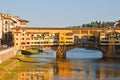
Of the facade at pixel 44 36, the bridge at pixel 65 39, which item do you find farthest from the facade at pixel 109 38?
the facade at pixel 44 36

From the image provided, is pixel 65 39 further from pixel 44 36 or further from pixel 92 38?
pixel 92 38

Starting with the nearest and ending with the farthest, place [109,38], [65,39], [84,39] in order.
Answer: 1. [84,39]
2. [65,39]
3. [109,38]

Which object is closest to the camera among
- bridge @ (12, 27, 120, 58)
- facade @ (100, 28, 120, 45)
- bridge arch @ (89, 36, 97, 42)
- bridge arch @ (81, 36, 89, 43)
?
bridge @ (12, 27, 120, 58)

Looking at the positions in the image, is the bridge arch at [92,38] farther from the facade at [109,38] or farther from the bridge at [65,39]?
the facade at [109,38]

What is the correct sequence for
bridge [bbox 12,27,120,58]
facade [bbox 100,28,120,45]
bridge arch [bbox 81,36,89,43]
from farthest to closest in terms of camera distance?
bridge arch [bbox 81,36,89,43] → facade [bbox 100,28,120,45] → bridge [bbox 12,27,120,58]

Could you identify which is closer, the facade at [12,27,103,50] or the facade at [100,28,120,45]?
the facade at [12,27,103,50]

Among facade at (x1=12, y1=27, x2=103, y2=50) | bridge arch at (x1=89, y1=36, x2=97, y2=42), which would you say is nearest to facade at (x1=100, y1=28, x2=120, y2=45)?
bridge arch at (x1=89, y1=36, x2=97, y2=42)

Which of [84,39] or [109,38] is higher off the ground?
[109,38]

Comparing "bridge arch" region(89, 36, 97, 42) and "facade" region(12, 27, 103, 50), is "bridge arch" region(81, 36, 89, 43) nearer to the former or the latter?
"facade" region(12, 27, 103, 50)

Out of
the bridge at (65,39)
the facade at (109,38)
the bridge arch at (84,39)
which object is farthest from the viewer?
the bridge arch at (84,39)

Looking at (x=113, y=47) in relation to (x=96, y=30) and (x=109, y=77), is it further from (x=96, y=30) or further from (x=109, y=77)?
(x=109, y=77)

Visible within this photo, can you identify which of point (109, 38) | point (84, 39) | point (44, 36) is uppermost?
point (44, 36)

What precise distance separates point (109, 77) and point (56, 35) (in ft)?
148

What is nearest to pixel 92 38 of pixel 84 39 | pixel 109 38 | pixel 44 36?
pixel 84 39
